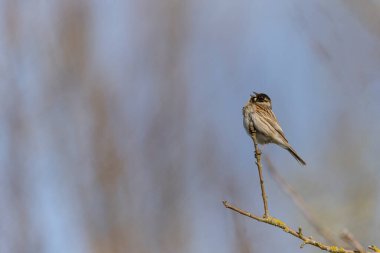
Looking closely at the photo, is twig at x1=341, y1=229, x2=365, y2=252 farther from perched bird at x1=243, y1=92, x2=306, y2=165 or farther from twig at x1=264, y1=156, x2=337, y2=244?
perched bird at x1=243, y1=92, x2=306, y2=165

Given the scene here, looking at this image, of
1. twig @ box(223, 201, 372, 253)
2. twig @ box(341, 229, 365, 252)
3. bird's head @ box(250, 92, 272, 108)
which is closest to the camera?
twig @ box(341, 229, 365, 252)

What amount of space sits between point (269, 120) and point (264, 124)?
4.7 inches

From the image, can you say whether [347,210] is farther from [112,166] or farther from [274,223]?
[274,223]

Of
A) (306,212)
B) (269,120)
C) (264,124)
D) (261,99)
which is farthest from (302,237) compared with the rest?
(261,99)

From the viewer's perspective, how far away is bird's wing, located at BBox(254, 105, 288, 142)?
647 centimetres

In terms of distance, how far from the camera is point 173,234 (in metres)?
7.50

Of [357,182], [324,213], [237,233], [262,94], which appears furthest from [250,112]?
[237,233]

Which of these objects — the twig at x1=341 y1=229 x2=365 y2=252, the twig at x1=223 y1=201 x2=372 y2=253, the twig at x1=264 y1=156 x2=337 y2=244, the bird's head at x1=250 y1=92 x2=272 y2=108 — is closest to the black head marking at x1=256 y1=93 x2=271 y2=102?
the bird's head at x1=250 y1=92 x2=272 y2=108

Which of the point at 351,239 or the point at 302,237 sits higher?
the point at 302,237

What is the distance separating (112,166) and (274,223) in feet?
15.5

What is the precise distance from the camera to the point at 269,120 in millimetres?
6551

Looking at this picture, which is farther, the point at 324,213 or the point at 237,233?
the point at 324,213

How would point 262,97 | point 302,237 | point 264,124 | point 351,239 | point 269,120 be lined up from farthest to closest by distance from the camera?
point 262,97 < point 269,120 < point 264,124 < point 302,237 < point 351,239

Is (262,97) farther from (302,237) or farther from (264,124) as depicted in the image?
(302,237)
